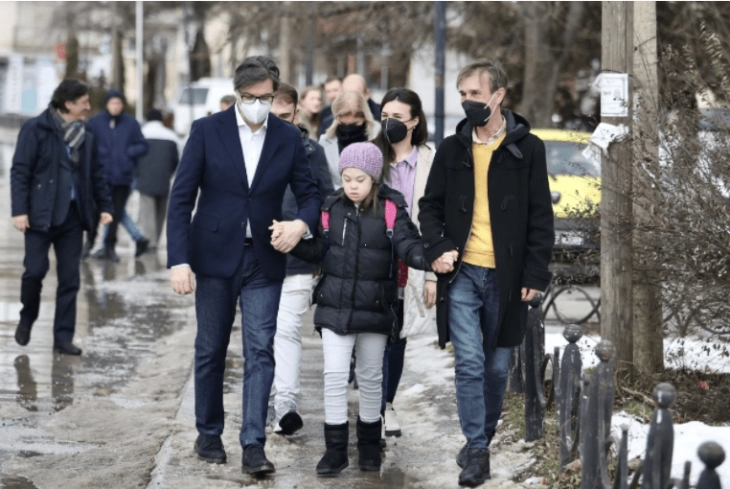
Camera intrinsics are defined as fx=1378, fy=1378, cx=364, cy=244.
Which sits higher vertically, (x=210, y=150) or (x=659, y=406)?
(x=210, y=150)

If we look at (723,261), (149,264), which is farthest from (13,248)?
(723,261)

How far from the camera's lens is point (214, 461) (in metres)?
6.40

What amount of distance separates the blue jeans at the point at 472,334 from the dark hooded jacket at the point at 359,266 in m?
0.20

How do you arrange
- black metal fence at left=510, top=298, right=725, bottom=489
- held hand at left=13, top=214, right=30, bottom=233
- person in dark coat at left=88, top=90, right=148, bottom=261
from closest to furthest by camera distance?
black metal fence at left=510, top=298, right=725, bottom=489 → held hand at left=13, top=214, right=30, bottom=233 → person in dark coat at left=88, top=90, right=148, bottom=261

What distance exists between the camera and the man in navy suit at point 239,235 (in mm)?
6281

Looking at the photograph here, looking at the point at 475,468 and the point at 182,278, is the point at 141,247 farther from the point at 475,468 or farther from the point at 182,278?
the point at 475,468

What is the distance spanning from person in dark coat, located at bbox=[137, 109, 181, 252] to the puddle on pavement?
9840 millimetres

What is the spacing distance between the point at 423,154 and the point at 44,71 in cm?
6915

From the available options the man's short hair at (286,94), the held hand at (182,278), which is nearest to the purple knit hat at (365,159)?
the held hand at (182,278)

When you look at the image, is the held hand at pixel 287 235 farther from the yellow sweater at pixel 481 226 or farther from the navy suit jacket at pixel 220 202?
the yellow sweater at pixel 481 226

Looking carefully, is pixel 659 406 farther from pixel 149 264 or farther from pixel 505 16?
pixel 505 16

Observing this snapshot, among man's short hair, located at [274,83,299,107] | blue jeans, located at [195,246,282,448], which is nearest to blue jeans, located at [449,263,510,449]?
blue jeans, located at [195,246,282,448]

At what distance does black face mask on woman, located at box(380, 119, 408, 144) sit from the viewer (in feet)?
22.9

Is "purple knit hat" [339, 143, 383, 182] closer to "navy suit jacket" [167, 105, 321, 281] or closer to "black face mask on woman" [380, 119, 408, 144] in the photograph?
"navy suit jacket" [167, 105, 321, 281]
